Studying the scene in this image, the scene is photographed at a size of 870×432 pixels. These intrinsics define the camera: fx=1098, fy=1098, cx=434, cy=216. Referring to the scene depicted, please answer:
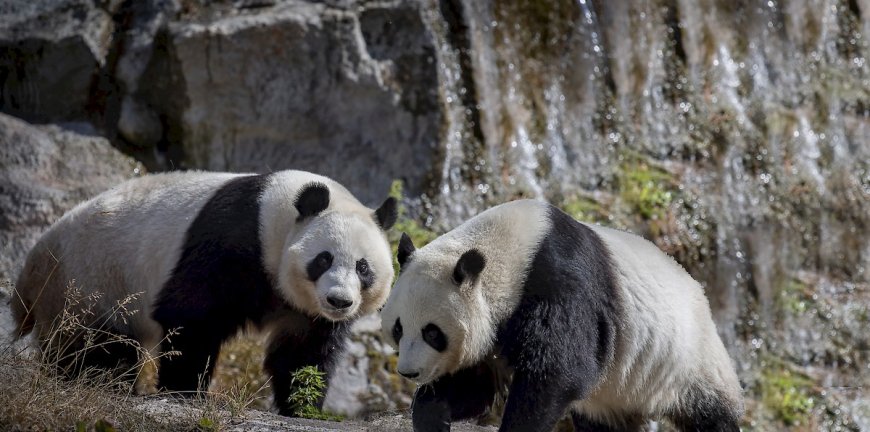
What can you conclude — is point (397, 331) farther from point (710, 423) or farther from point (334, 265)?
point (710, 423)

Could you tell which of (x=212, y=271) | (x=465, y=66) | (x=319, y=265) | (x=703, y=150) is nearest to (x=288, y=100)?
(x=465, y=66)

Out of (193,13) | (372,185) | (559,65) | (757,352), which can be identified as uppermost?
(193,13)

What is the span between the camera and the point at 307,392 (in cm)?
753

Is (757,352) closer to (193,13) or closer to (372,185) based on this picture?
(372,185)

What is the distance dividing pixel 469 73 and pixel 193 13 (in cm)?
322

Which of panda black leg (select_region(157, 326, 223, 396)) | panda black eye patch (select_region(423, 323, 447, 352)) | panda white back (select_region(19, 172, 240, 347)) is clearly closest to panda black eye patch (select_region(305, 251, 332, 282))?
panda black leg (select_region(157, 326, 223, 396))

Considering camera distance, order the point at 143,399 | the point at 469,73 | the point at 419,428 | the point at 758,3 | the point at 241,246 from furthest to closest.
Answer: the point at 758,3 → the point at 469,73 → the point at 241,246 → the point at 143,399 → the point at 419,428

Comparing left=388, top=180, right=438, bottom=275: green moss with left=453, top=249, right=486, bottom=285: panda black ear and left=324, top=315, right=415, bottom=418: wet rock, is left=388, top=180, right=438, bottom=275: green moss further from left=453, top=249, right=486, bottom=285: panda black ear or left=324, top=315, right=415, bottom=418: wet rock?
Result: left=453, top=249, right=486, bottom=285: panda black ear

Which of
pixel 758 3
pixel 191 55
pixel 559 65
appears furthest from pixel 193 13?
pixel 758 3

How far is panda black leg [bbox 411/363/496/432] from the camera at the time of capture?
21.1ft

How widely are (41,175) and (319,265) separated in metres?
4.44

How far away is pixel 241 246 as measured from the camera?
760 centimetres

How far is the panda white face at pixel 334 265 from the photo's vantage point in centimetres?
735

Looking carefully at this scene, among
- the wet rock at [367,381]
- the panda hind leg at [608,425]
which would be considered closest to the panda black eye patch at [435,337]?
the panda hind leg at [608,425]
